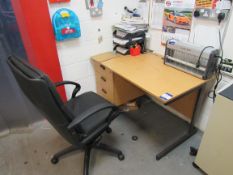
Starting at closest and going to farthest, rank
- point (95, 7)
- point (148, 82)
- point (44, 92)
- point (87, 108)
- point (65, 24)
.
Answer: point (44, 92) → point (148, 82) → point (87, 108) → point (65, 24) → point (95, 7)

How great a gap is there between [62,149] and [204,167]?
1315 mm

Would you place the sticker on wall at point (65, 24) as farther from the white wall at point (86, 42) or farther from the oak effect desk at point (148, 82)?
the oak effect desk at point (148, 82)

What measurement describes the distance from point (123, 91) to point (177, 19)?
3.12 ft

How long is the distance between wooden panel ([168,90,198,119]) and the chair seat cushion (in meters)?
0.90

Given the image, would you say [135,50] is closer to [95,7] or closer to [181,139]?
[95,7]

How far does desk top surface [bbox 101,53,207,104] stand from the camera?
134 centimetres

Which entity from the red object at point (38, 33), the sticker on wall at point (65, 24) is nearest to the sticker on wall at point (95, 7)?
the sticker on wall at point (65, 24)

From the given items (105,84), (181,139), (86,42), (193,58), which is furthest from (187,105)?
(86,42)

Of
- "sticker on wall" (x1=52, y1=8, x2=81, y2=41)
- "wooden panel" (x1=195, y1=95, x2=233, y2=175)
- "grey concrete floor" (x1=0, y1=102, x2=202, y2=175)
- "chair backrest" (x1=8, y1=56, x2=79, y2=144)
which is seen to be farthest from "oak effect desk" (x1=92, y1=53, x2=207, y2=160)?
"chair backrest" (x1=8, y1=56, x2=79, y2=144)

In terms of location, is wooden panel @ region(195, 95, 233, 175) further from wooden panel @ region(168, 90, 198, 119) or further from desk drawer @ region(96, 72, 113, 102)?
desk drawer @ region(96, 72, 113, 102)

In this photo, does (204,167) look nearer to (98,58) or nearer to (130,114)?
(130,114)

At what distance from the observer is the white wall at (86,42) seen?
188cm

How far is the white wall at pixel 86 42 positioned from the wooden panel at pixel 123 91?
1.49ft

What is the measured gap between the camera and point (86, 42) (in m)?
2.00
